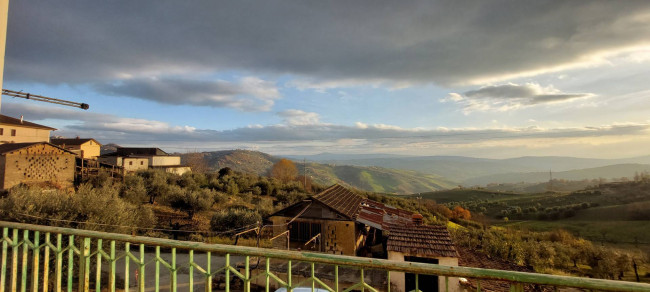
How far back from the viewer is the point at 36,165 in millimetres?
Result: 24562

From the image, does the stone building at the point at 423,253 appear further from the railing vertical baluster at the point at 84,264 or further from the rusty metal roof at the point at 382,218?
the railing vertical baluster at the point at 84,264

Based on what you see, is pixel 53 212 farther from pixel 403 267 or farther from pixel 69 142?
pixel 69 142

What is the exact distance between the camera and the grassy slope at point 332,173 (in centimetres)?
11769

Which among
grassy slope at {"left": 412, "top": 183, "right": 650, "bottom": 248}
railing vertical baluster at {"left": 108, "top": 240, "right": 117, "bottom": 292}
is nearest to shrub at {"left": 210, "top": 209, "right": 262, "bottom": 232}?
railing vertical baluster at {"left": 108, "top": 240, "right": 117, "bottom": 292}

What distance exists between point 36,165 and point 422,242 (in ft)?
106

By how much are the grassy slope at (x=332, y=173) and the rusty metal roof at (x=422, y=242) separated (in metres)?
101

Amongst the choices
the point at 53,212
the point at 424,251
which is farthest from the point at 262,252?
the point at 53,212

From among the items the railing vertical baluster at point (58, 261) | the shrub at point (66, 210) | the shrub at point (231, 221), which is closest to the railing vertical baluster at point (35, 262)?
the railing vertical baluster at point (58, 261)

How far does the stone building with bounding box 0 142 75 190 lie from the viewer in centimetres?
2285

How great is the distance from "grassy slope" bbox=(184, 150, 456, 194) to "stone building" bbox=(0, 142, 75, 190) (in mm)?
81123

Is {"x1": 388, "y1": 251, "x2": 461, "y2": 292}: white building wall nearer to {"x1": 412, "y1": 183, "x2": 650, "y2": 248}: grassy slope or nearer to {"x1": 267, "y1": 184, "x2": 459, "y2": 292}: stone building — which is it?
{"x1": 267, "y1": 184, "x2": 459, "y2": 292}: stone building

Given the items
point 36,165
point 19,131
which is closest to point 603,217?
point 36,165

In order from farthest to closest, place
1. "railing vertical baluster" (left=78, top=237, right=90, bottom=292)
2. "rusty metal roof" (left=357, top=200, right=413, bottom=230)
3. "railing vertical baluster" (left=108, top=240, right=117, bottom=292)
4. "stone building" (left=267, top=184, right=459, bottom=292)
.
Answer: "rusty metal roof" (left=357, top=200, right=413, bottom=230), "stone building" (left=267, top=184, right=459, bottom=292), "railing vertical baluster" (left=78, top=237, right=90, bottom=292), "railing vertical baluster" (left=108, top=240, right=117, bottom=292)

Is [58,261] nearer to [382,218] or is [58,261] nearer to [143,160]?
[382,218]
